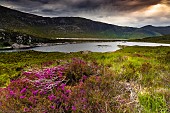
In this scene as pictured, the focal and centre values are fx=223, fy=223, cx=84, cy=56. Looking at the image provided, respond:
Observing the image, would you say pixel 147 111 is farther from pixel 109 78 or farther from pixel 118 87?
pixel 109 78

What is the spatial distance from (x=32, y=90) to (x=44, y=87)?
301 mm

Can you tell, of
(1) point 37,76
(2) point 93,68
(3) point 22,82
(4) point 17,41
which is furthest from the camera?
(4) point 17,41

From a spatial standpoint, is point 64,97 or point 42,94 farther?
point 42,94

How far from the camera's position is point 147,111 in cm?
440

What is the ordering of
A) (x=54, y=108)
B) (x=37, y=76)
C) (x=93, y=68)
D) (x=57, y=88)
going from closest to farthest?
1. (x=54, y=108)
2. (x=57, y=88)
3. (x=37, y=76)
4. (x=93, y=68)

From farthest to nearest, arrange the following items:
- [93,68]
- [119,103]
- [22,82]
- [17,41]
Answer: [17,41]
[93,68]
[22,82]
[119,103]

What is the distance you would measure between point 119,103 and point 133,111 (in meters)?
0.36

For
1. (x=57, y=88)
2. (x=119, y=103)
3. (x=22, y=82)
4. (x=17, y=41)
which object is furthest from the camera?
(x=17, y=41)

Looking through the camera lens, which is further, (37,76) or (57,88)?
(37,76)

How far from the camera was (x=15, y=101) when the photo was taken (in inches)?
187

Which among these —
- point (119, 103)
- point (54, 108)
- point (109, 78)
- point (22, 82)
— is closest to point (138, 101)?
point (119, 103)

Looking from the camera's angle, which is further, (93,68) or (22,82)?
(93,68)

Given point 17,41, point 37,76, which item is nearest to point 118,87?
point 37,76

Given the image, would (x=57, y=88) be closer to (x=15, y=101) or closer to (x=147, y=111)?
(x=15, y=101)
